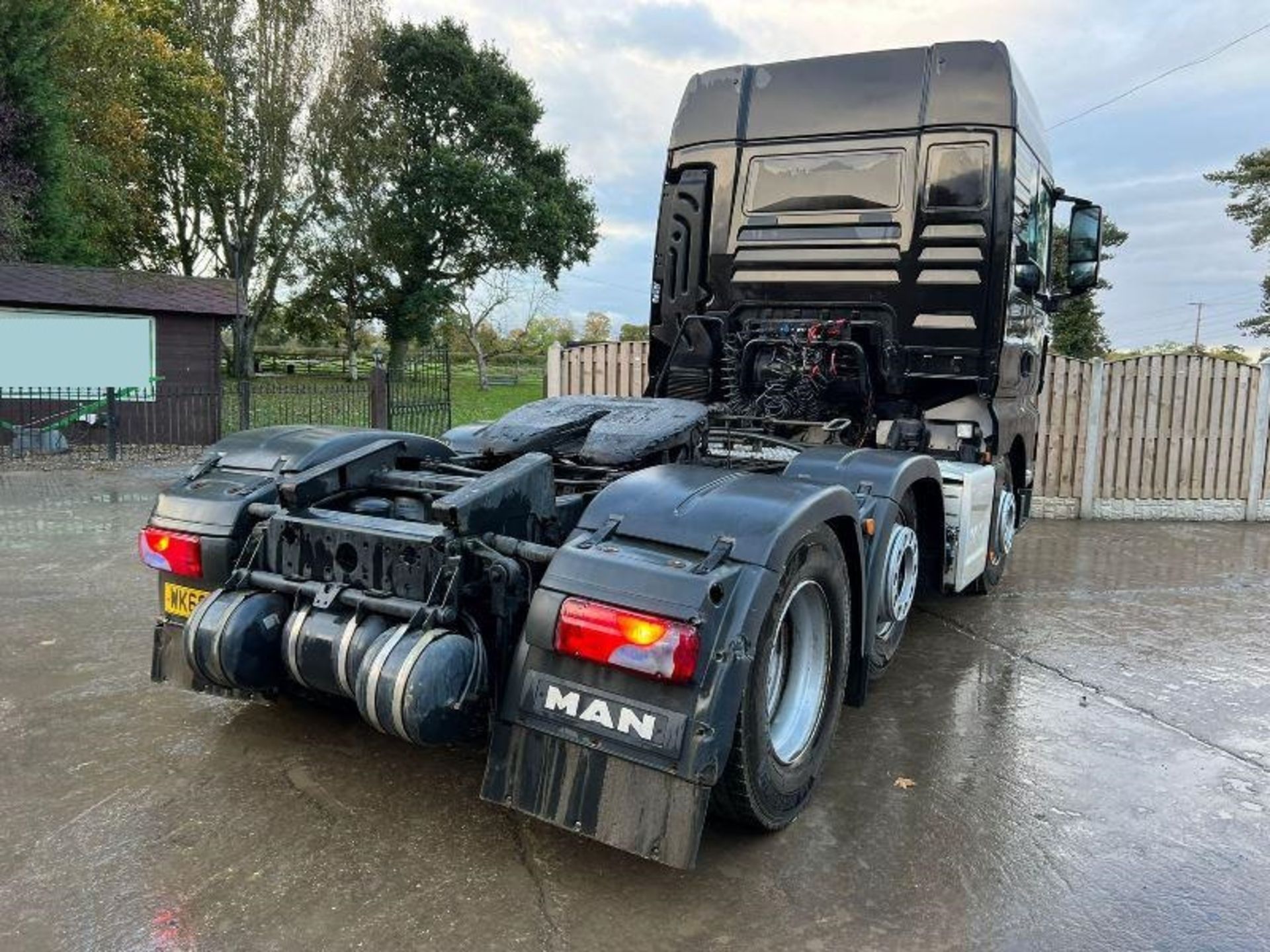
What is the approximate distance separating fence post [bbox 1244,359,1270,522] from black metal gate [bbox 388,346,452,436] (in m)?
9.44

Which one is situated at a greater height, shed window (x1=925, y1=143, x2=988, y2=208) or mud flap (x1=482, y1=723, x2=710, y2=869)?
shed window (x1=925, y1=143, x2=988, y2=208)

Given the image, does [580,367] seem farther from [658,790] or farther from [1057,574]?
[658,790]

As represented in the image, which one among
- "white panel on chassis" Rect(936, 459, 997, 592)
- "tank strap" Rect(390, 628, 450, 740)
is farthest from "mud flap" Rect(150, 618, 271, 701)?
"white panel on chassis" Rect(936, 459, 997, 592)

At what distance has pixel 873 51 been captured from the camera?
5.52 m

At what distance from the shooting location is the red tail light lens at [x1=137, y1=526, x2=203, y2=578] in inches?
135

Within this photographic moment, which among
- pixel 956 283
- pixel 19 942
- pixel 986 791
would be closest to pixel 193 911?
pixel 19 942

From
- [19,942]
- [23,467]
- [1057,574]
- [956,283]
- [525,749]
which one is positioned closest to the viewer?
[19,942]

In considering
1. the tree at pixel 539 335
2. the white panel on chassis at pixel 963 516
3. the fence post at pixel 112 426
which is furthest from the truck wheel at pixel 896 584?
the tree at pixel 539 335

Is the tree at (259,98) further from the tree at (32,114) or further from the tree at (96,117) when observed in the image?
the tree at (32,114)

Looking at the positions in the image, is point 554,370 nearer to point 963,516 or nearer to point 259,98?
point 963,516

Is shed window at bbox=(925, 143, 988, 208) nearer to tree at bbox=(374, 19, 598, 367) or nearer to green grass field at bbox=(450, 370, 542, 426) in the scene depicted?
green grass field at bbox=(450, 370, 542, 426)

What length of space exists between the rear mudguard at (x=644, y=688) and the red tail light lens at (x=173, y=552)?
57.1 inches

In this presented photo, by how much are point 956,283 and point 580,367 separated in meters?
5.81

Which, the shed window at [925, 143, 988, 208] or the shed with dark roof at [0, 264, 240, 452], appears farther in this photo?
the shed with dark roof at [0, 264, 240, 452]
